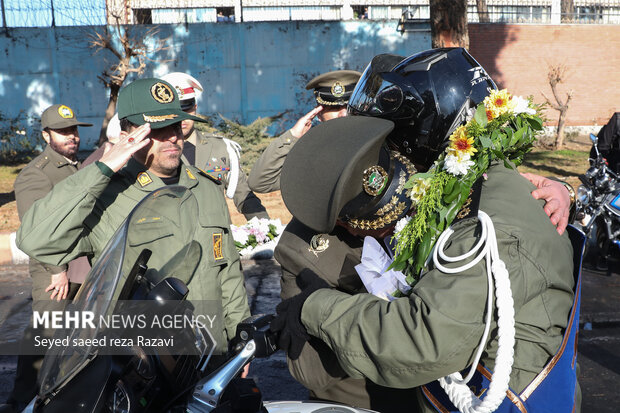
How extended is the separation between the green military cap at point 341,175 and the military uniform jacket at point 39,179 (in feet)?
9.24

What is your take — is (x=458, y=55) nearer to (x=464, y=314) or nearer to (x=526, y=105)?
(x=526, y=105)

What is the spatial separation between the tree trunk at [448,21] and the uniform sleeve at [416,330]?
25.4ft

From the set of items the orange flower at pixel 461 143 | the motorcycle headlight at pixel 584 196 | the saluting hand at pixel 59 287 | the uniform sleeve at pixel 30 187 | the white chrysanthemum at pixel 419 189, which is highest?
the orange flower at pixel 461 143

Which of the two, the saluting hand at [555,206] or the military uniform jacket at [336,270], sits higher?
the saluting hand at [555,206]

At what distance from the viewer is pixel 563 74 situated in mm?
18469

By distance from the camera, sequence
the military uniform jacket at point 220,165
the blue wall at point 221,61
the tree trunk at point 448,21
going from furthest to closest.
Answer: the blue wall at point 221,61
the tree trunk at point 448,21
the military uniform jacket at point 220,165

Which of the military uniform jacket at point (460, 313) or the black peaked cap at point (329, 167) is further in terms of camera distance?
the black peaked cap at point (329, 167)

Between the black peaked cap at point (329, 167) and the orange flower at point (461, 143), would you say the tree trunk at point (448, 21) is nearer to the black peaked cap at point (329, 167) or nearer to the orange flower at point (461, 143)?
the orange flower at point (461, 143)

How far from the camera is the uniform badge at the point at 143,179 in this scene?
2.86 metres

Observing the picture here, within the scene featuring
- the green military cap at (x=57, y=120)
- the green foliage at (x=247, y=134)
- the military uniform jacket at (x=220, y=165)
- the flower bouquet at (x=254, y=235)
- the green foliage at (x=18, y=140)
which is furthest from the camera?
the green foliage at (x=18, y=140)

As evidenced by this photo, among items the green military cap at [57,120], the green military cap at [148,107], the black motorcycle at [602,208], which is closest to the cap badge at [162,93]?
the green military cap at [148,107]

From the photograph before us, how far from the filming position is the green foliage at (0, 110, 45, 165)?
51.5 feet

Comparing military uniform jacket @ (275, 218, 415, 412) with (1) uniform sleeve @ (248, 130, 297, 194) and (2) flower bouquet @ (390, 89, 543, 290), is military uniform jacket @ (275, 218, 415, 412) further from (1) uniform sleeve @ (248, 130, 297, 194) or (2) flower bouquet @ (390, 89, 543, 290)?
(1) uniform sleeve @ (248, 130, 297, 194)

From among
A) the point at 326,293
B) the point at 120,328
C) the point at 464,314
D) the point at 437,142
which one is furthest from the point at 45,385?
the point at 437,142
